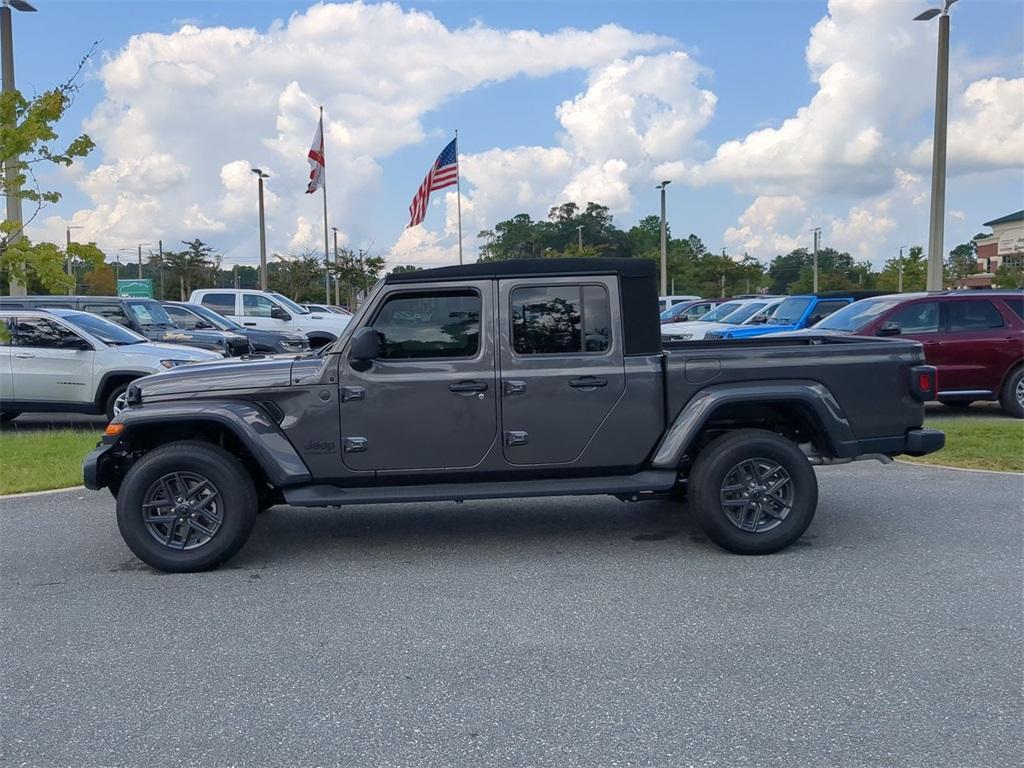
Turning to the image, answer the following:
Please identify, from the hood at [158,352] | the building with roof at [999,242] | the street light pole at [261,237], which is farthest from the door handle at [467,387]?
the building with roof at [999,242]

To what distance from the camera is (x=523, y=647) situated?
14.7ft

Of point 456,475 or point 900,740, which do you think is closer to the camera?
point 900,740

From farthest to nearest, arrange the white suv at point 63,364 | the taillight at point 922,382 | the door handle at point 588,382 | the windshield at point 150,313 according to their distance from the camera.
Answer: the windshield at point 150,313 → the white suv at point 63,364 → the taillight at point 922,382 → the door handle at point 588,382

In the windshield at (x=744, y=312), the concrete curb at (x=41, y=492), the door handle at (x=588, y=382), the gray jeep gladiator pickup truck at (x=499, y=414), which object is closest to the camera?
the gray jeep gladiator pickup truck at (x=499, y=414)

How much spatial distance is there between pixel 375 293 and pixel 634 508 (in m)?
2.91

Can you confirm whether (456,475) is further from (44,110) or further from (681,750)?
(44,110)

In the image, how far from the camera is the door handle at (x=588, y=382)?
5.85 m

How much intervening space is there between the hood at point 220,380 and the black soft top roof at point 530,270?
0.87 m

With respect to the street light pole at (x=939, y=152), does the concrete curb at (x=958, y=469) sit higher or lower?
lower

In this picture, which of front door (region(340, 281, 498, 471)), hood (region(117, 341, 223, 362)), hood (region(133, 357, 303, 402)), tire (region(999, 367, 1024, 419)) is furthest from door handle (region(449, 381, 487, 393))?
tire (region(999, 367, 1024, 419))

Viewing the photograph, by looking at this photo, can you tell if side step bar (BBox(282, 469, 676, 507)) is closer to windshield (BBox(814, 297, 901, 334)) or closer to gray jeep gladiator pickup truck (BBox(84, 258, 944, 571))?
gray jeep gladiator pickup truck (BBox(84, 258, 944, 571))

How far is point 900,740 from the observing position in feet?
11.6

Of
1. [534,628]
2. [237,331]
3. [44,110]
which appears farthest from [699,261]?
[534,628]

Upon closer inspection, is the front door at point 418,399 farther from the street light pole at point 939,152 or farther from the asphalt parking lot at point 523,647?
the street light pole at point 939,152
